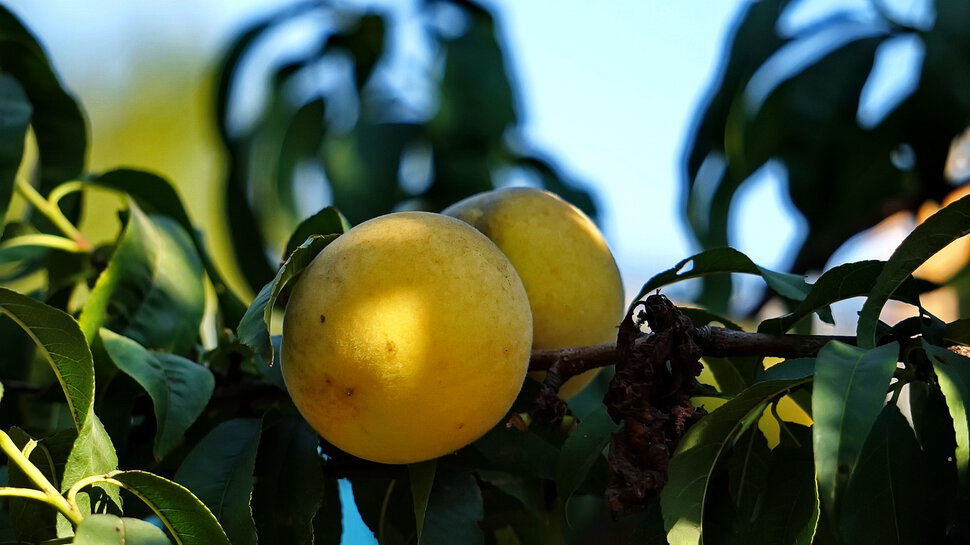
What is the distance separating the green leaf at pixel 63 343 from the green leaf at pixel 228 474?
4.7 inches

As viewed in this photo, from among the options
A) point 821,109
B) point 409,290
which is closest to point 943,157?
point 821,109

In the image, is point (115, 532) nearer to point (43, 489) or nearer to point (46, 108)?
point (43, 489)

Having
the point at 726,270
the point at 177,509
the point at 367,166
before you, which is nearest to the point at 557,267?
the point at 726,270

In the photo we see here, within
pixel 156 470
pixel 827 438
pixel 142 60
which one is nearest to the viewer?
pixel 827 438

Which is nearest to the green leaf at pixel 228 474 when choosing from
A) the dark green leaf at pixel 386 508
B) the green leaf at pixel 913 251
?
the dark green leaf at pixel 386 508

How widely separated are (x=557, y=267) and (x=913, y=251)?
300mm

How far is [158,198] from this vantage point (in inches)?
46.9

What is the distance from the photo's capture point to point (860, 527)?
0.65 m

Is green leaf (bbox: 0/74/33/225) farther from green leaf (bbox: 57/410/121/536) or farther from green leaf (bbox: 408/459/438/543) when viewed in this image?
green leaf (bbox: 408/459/438/543)

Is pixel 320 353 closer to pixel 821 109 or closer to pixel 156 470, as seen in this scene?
pixel 156 470

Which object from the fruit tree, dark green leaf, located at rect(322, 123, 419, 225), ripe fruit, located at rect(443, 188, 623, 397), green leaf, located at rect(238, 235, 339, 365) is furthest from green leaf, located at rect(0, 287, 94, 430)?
dark green leaf, located at rect(322, 123, 419, 225)

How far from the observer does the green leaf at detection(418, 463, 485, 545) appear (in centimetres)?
76

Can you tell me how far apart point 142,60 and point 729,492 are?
6.86m

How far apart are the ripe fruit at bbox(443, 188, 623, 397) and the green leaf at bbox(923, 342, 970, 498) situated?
0.29m
